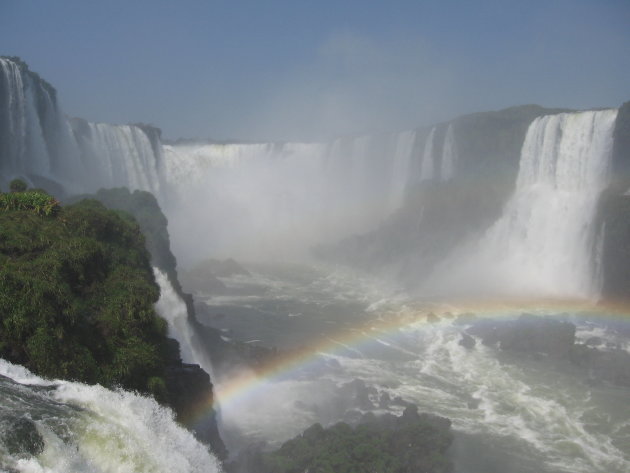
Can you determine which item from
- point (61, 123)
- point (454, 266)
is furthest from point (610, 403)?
point (61, 123)

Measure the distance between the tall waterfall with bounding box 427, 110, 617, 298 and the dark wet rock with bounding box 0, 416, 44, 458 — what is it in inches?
1346

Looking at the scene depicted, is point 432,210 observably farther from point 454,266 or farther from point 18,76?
point 18,76

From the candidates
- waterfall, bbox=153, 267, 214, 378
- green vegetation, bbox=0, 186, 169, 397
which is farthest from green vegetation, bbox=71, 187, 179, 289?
green vegetation, bbox=0, 186, 169, 397

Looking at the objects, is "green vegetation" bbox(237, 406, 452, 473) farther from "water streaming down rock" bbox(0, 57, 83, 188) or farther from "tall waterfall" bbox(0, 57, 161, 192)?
"water streaming down rock" bbox(0, 57, 83, 188)

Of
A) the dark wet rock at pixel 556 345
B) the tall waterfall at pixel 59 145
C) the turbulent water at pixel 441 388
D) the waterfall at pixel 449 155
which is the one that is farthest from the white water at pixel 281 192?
the dark wet rock at pixel 556 345

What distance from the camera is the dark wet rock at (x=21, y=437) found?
19.9 feet

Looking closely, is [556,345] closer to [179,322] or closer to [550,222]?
[550,222]

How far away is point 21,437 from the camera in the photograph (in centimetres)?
626

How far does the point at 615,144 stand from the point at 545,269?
9.62m

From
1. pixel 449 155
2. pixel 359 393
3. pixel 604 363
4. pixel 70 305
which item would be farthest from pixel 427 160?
pixel 70 305

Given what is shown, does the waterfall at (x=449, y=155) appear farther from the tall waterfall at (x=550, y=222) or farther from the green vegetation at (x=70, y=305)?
the green vegetation at (x=70, y=305)

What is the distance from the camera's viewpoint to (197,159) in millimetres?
64500

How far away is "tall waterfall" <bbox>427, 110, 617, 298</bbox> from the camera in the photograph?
3438 centimetres

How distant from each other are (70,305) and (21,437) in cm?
381
